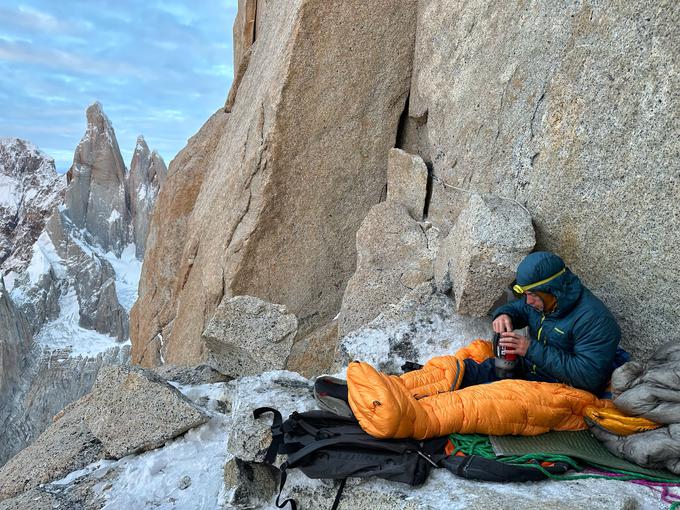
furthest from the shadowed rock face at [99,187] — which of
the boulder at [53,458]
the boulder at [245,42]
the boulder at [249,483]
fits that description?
the boulder at [249,483]

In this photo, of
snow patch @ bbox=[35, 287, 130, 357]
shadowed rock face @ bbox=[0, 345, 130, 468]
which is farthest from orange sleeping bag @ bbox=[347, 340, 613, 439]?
snow patch @ bbox=[35, 287, 130, 357]

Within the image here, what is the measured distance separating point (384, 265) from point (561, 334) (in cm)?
330

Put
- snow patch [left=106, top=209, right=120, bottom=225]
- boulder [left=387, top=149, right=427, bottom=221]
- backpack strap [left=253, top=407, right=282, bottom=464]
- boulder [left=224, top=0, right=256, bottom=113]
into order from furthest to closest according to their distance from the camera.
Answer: snow patch [left=106, top=209, right=120, bottom=225]
boulder [left=224, top=0, right=256, bottom=113]
boulder [left=387, top=149, right=427, bottom=221]
backpack strap [left=253, top=407, right=282, bottom=464]

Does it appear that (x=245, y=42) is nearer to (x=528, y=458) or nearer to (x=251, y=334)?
(x=251, y=334)

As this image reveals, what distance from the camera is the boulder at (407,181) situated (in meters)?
7.78

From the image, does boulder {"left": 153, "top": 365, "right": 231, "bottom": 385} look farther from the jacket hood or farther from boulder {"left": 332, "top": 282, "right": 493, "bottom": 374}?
the jacket hood

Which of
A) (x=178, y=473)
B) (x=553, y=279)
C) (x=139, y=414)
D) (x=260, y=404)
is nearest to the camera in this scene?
(x=553, y=279)

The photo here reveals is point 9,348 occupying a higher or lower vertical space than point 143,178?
lower

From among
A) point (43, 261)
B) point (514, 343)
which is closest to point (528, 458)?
point (514, 343)

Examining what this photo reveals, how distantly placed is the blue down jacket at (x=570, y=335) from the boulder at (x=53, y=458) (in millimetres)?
4161

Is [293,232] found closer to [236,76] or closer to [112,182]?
[236,76]

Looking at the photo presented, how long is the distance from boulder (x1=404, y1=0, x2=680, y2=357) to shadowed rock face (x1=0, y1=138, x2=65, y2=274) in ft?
184

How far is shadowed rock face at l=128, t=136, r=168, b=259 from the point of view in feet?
177

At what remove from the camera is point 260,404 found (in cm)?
441
